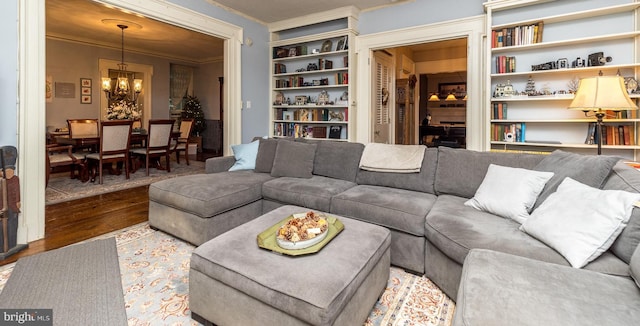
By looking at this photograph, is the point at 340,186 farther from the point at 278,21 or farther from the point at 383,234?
the point at 278,21

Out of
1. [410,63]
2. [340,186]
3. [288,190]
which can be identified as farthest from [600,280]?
[410,63]

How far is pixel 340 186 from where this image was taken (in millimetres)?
2906

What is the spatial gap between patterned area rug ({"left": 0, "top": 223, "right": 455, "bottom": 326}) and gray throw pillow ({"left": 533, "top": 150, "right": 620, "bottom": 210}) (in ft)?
2.83

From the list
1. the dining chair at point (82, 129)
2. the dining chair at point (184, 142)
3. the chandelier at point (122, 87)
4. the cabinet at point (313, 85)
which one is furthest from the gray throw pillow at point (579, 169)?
the chandelier at point (122, 87)

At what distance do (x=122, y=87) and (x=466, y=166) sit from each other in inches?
267

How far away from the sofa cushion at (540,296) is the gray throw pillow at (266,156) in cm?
246

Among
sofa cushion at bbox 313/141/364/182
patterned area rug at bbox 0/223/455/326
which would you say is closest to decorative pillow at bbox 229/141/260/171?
sofa cushion at bbox 313/141/364/182

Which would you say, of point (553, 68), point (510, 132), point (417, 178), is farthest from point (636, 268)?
point (553, 68)

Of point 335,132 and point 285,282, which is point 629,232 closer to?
point 285,282

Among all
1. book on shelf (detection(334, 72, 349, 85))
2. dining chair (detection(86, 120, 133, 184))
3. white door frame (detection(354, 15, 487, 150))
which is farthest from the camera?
book on shelf (detection(334, 72, 349, 85))

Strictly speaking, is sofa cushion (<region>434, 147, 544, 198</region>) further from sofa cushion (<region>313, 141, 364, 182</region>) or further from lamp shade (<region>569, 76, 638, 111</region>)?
sofa cushion (<region>313, 141, 364, 182</region>)

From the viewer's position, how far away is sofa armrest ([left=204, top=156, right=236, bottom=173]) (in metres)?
3.54

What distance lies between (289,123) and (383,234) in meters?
3.90

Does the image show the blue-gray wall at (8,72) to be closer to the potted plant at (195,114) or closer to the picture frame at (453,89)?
the potted plant at (195,114)
